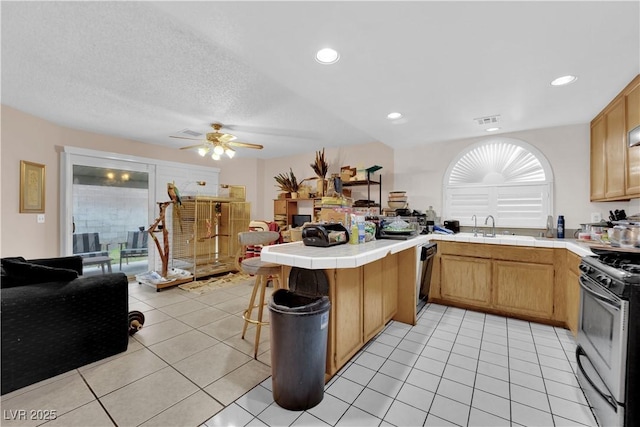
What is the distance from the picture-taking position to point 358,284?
7.00 feet

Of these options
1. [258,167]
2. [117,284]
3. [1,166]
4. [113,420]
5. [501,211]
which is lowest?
[113,420]

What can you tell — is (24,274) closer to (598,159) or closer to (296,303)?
(296,303)

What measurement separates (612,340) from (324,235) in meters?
1.81

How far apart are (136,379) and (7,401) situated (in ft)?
2.34

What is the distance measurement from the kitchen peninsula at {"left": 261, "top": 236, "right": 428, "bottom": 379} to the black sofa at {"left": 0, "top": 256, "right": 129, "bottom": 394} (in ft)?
4.87

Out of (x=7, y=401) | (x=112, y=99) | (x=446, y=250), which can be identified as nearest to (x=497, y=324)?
(x=446, y=250)

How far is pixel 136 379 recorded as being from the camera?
195 centimetres

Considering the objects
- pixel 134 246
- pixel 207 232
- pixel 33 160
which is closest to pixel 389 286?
pixel 207 232

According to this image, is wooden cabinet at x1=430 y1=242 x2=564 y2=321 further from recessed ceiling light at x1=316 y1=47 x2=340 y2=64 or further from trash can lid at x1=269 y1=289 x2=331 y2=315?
recessed ceiling light at x1=316 y1=47 x2=340 y2=64

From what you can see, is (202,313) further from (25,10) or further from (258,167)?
(258,167)

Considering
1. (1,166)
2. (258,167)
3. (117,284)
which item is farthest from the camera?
(258,167)

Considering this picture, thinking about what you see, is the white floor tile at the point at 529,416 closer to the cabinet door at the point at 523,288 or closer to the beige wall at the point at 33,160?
the cabinet door at the point at 523,288

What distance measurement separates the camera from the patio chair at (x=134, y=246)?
186 inches

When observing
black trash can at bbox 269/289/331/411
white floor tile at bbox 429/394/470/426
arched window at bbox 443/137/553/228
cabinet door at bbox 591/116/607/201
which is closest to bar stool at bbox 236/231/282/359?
black trash can at bbox 269/289/331/411
